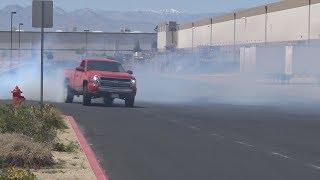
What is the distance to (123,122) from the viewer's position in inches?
1030

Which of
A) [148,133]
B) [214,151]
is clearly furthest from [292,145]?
[148,133]

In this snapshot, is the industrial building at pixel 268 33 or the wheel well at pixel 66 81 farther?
the industrial building at pixel 268 33

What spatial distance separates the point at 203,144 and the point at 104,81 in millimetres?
16028

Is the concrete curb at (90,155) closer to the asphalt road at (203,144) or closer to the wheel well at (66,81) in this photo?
the asphalt road at (203,144)

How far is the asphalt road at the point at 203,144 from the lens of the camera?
569 inches

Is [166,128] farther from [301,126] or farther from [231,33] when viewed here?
[231,33]

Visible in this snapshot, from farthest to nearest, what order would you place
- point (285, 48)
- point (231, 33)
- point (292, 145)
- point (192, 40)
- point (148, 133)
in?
point (192, 40), point (231, 33), point (285, 48), point (148, 133), point (292, 145)

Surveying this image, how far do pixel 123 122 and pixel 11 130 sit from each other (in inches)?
340

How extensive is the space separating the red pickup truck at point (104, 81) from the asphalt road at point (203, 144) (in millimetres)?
3258

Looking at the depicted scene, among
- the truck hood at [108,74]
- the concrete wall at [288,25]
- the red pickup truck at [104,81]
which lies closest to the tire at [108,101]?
the red pickup truck at [104,81]

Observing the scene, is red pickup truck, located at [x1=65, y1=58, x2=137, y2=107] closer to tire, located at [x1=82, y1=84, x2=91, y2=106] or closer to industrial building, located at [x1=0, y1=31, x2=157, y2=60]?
tire, located at [x1=82, y1=84, x2=91, y2=106]

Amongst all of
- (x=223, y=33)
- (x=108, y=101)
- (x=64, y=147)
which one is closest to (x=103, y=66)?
(x=108, y=101)

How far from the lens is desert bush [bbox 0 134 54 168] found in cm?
1384

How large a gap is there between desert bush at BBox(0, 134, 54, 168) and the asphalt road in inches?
46.5
